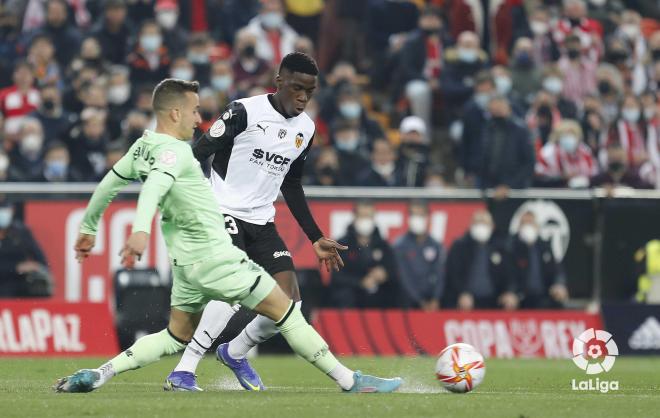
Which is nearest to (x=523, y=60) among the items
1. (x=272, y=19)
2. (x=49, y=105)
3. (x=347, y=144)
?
(x=272, y=19)

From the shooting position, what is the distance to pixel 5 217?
1612cm

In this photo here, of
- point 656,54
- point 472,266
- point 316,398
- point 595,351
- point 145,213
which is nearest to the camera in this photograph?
point 145,213

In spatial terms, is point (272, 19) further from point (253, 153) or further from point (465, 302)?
point (253, 153)

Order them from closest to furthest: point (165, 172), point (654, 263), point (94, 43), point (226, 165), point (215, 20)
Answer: point (165, 172) < point (226, 165) < point (654, 263) < point (94, 43) < point (215, 20)

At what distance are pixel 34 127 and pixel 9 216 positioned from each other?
64.5 inches

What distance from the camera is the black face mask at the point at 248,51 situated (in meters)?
19.3

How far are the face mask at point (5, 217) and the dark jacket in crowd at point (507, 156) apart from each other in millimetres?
5510

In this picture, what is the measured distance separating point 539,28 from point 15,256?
29.6 feet

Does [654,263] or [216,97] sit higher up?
[216,97]

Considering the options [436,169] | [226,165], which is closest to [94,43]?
[436,169]

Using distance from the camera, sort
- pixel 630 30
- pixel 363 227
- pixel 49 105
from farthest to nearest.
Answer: pixel 630 30, pixel 49 105, pixel 363 227

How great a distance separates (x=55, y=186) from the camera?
1631 centimetres

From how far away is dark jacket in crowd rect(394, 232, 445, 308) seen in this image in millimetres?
16688

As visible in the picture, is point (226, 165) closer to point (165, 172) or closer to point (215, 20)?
point (165, 172)
